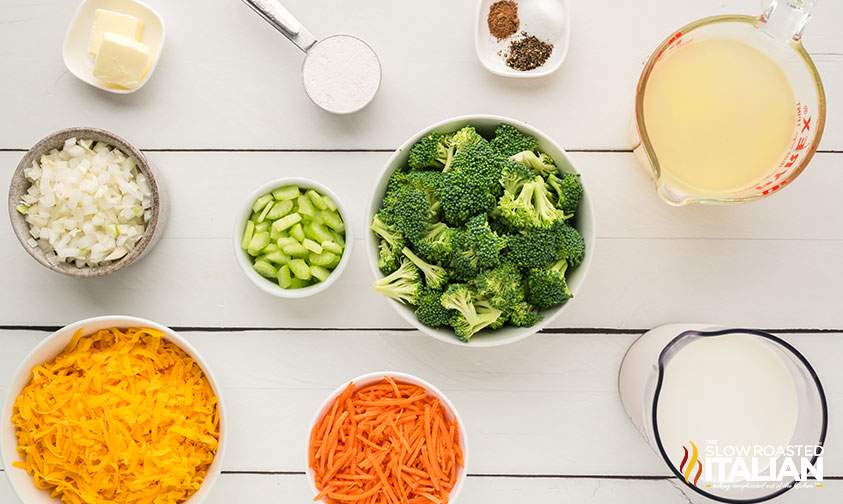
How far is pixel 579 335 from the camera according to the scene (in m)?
1.77

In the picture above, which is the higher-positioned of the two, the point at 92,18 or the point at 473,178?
the point at 92,18

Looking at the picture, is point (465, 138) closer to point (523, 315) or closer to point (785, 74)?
point (523, 315)

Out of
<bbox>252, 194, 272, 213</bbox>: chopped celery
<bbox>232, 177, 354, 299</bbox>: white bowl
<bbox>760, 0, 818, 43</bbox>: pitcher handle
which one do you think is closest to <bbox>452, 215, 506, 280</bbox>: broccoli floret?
<bbox>232, 177, 354, 299</bbox>: white bowl

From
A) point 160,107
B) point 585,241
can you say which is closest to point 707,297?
point 585,241

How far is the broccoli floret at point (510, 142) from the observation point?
5.08 ft

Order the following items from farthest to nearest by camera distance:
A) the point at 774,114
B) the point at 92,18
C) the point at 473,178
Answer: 1. the point at 92,18
2. the point at 774,114
3. the point at 473,178

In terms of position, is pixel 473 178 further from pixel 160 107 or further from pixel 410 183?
pixel 160 107

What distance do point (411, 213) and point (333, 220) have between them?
0.92 ft

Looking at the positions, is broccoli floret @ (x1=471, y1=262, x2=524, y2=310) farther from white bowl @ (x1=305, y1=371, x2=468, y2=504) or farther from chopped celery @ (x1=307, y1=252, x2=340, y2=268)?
chopped celery @ (x1=307, y1=252, x2=340, y2=268)

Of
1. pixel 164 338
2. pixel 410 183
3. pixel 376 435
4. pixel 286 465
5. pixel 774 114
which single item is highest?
pixel 774 114

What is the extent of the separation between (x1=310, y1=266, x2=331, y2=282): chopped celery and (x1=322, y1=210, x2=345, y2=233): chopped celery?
0.11m

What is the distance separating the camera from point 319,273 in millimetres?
1653

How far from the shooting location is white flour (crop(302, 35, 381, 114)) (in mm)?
1711

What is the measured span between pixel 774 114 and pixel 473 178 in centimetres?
76
